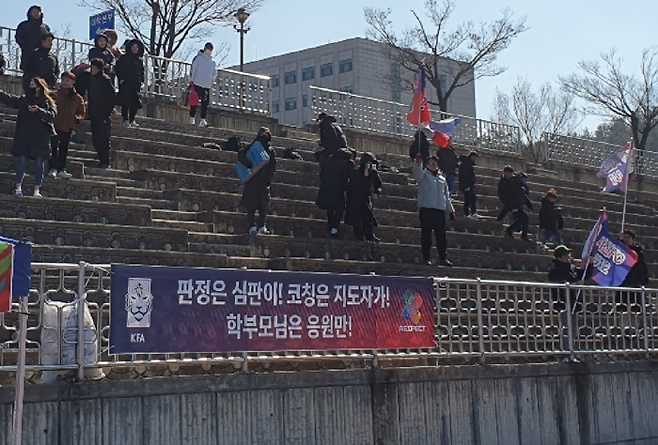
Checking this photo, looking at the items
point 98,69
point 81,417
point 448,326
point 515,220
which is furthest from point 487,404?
point 515,220

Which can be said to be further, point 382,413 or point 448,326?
point 448,326

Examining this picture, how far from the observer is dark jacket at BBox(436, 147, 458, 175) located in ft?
71.6

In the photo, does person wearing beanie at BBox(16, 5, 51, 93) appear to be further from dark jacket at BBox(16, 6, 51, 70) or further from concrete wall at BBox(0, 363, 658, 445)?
concrete wall at BBox(0, 363, 658, 445)

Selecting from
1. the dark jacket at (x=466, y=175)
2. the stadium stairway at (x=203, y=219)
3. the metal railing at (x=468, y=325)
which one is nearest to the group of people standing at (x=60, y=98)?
the stadium stairway at (x=203, y=219)

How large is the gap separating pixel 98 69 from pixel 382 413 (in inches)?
313

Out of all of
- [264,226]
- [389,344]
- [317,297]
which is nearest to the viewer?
[317,297]

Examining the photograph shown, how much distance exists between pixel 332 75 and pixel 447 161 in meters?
71.6

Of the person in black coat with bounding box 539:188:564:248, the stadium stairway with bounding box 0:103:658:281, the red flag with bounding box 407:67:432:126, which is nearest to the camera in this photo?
the stadium stairway with bounding box 0:103:658:281

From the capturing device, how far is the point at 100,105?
16.0 m

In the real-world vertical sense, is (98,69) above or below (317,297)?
above

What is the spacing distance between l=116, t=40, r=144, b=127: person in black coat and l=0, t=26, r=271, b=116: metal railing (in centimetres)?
298

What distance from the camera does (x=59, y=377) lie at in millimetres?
8641

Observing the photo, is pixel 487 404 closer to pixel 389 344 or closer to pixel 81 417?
pixel 389 344

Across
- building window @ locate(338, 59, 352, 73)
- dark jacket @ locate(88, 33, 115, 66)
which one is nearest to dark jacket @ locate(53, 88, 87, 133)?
dark jacket @ locate(88, 33, 115, 66)
